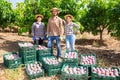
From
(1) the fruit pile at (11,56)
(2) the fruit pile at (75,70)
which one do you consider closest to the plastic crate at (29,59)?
(1) the fruit pile at (11,56)

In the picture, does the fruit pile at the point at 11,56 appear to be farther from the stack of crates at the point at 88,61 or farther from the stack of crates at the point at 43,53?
the stack of crates at the point at 88,61

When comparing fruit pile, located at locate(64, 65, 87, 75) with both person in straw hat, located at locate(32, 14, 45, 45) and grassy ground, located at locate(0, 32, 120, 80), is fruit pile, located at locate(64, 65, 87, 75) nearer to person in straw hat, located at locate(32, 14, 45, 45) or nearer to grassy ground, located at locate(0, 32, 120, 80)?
grassy ground, located at locate(0, 32, 120, 80)

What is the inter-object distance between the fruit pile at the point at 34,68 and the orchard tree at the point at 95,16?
22.0 ft

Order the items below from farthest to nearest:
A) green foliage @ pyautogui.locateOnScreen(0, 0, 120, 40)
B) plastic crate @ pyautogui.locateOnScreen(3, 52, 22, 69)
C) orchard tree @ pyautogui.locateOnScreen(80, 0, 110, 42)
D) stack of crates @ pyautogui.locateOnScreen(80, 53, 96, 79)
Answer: orchard tree @ pyautogui.locateOnScreen(80, 0, 110, 42), green foliage @ pyautogui.locateOnScreen(0, 0, 120, 40), plastic crate @ pyautogui.locateOnScreen(3, 52, 22, 69), stack of crates @ pyautogui.locateOnScreen(80, 53, 96, 79)

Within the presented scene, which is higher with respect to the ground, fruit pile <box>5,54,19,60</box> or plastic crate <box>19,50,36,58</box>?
plastic crate <box>19,50,36,58</box>

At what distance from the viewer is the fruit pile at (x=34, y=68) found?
9.91m

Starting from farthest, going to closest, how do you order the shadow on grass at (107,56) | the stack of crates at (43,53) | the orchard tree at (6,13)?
the orchard tree at (6,13), the shadow on grass at (107,56), the stack of crates at (43,53)

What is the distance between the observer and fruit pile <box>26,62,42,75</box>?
390 inches

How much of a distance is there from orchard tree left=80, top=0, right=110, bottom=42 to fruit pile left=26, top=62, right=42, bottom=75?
6.70m

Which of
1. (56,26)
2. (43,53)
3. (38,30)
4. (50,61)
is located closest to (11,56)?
(43,53)

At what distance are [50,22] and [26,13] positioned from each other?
363cm

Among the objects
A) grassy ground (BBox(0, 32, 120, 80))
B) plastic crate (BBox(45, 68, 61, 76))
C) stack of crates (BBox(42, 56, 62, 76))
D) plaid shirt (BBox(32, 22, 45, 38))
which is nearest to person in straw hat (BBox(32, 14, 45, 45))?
plaid shirt (BBox(32, 22, 45, 38))

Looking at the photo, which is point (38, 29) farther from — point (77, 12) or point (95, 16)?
point (95, 16)

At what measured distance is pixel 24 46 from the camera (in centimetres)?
1091
